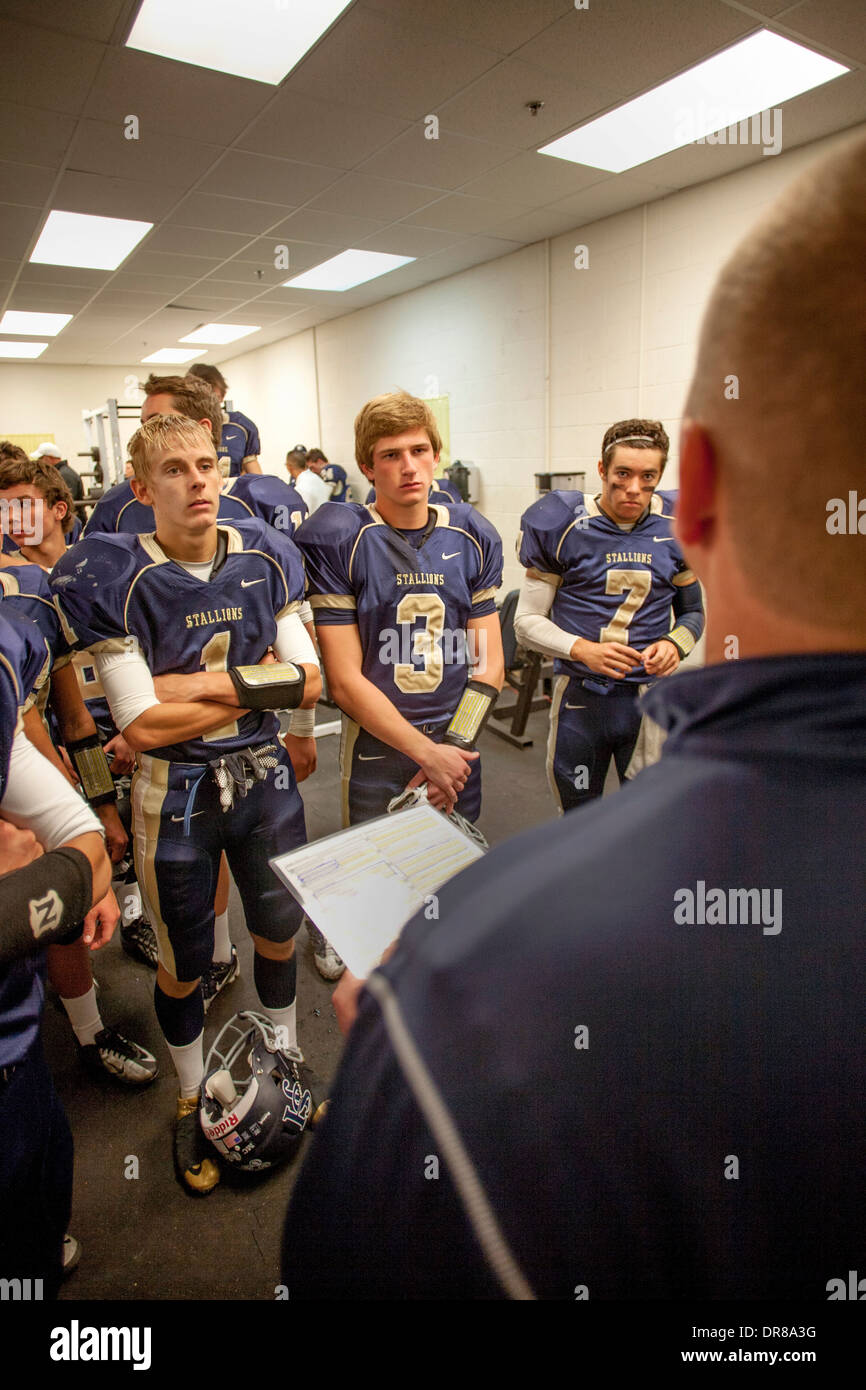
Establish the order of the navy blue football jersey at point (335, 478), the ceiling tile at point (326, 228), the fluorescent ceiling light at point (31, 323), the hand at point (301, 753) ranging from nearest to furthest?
the hand at point (301, 753), the ceiling tile at point (326, 228), the fluorescent ceiling light at point (31, 323), the navy blue football jersey at point (335, 478)

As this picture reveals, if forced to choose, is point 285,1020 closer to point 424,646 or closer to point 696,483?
point 424,646

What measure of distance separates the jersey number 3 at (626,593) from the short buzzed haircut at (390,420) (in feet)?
2.93

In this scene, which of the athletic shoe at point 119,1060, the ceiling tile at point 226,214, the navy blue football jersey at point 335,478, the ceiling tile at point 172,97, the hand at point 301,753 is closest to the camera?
the athletic shoe at point 119,1060

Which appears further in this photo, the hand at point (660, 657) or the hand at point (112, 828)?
the hand at point (660, 657)

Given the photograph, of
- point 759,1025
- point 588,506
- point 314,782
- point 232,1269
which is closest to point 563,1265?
point 759,1025

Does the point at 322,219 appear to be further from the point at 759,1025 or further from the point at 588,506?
the point at 759,1025

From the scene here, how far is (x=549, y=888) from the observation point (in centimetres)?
44

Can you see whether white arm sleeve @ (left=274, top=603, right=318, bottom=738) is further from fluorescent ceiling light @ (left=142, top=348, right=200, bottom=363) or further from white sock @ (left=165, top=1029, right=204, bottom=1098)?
fluorescent ceiling light @ (left=142, top=348, right=200, bottom=363)

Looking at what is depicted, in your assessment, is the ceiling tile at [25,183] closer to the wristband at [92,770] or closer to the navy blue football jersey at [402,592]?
the navy blue football jersey at [402,592]

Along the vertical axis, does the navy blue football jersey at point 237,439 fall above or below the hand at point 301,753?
above

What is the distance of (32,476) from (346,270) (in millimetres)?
5265

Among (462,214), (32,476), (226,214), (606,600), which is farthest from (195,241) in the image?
(606,600)

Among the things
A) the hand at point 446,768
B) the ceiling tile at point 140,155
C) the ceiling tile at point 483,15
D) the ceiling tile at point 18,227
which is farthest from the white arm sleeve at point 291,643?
the ceiling tile at point 18,227

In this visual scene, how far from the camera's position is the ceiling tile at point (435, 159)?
3.99 meters
